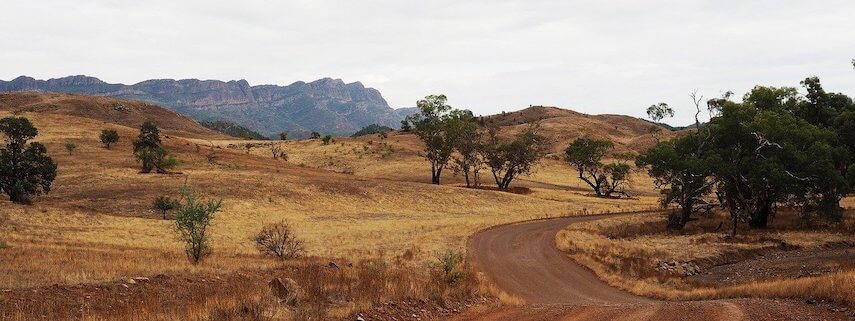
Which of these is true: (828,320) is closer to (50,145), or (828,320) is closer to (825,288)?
(825,288)

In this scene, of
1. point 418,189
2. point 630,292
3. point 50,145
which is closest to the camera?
point 630,292

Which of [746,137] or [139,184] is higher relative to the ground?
[746,137]

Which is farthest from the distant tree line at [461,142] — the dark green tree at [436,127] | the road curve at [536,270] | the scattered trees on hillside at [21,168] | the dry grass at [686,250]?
the scattered trees on hillside at [21,168]

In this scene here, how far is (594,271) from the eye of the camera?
27.5 meters

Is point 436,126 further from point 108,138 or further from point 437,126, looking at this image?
point 108,138

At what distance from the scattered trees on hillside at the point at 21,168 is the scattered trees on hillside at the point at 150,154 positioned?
14.7 meters

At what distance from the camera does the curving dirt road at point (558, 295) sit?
538 inches

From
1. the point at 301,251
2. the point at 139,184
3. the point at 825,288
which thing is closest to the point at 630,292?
the point at 825,288

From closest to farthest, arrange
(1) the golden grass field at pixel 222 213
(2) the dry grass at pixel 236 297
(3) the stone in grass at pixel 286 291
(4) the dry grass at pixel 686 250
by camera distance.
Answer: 1. (2) the dry grass at pixel 236 297
2. (3) the stone in grass at pixel 286 291
3. (4) the dry grass at pixel 686 250
4. (1) the golden grass field at pixel 222 213

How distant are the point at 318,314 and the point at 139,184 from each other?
53297mm

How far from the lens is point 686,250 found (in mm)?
34125

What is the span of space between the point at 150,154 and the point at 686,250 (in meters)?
62.3

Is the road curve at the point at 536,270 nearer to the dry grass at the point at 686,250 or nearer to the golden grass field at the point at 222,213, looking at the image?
the dry grass at the point at 686,250

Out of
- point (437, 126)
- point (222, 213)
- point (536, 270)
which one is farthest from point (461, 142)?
point (536, 270)
